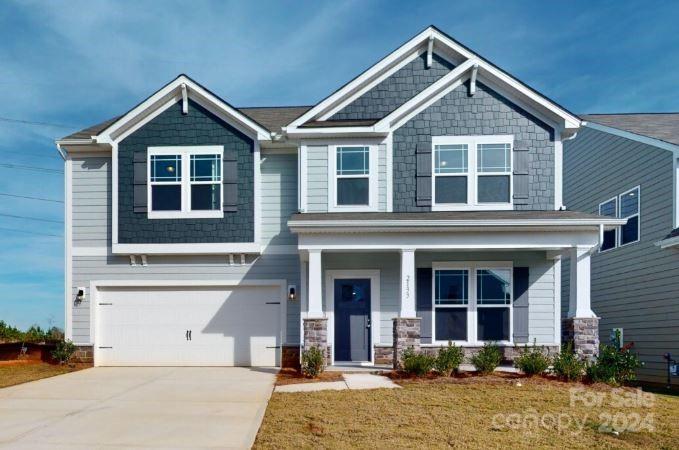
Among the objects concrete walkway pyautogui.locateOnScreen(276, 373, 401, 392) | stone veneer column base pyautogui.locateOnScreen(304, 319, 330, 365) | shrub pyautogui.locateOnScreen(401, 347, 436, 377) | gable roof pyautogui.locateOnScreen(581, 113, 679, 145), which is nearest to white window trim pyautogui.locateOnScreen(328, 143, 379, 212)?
stone veneer column base pyautogui.locateOnScreen(304, 319, 330, 365)

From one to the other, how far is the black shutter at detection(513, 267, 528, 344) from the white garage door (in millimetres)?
5422

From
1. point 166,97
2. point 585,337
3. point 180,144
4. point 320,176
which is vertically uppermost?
point 166,97

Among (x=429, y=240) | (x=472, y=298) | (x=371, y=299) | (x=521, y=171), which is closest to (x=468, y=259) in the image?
(x=472, y=298)

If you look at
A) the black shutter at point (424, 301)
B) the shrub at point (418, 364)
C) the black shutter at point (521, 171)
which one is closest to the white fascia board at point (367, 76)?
the black shutter at point (521, 171)

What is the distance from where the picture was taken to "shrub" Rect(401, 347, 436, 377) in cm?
937

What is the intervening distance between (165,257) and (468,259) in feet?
23.2

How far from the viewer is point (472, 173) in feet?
37.7

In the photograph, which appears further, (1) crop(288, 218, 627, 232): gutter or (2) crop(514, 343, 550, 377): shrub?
(1) crop(288, 218, 627, 232): gutter

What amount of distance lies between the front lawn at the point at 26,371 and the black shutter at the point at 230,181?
4982 millimetres

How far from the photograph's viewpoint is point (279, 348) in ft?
39.1

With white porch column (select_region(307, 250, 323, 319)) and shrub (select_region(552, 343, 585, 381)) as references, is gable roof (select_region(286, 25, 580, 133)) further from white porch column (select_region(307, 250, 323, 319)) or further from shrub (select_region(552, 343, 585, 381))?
shrub (select_region(552, 343, 585, 381))

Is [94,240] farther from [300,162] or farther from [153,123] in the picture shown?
[300,162]

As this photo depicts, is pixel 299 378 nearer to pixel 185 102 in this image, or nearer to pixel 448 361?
pixel 448 361

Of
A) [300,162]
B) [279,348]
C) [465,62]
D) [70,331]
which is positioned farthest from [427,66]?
[70,331]
